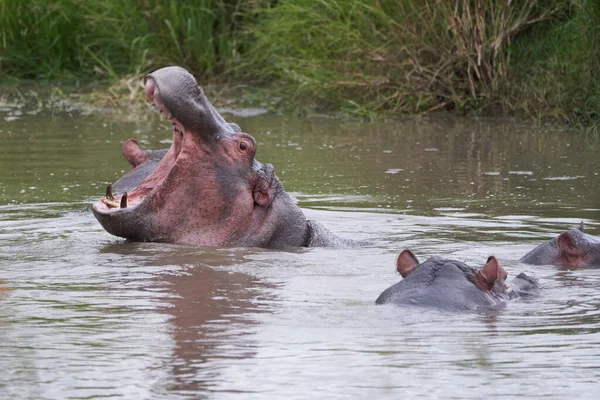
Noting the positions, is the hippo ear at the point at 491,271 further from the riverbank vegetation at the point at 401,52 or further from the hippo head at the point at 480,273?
the riverbank vegetation at the point at 401,52

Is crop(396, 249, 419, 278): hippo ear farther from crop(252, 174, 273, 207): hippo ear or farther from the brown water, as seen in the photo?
crop(252, 174, 273, 207): hippo ear

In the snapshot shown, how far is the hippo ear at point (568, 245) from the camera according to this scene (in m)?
5.22

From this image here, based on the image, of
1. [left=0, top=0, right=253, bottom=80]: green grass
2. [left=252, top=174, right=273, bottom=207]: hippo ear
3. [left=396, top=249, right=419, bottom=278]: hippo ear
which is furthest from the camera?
[left=0, top=0, right=253, bottom=80]: green grass

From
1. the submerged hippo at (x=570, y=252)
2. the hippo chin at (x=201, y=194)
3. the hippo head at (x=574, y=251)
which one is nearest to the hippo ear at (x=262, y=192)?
the hippo chin at (x=201, y=194)

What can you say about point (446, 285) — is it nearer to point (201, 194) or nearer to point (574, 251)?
point (574, 251)

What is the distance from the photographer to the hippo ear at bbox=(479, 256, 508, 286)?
4.19 m

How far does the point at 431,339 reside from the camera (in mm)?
3846

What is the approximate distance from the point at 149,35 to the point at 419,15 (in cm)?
304

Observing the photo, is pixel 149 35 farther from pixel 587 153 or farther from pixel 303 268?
pixel 303 268

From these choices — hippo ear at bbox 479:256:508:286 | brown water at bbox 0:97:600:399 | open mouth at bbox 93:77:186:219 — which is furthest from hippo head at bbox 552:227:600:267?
open mouth at bbox 93:77:186:219

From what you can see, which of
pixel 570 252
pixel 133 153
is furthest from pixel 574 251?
pixel 133 153

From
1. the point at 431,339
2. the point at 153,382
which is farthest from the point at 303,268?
the point at 153,382

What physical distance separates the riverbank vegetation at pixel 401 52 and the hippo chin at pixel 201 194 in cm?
495

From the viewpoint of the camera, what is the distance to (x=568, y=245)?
523 cm
